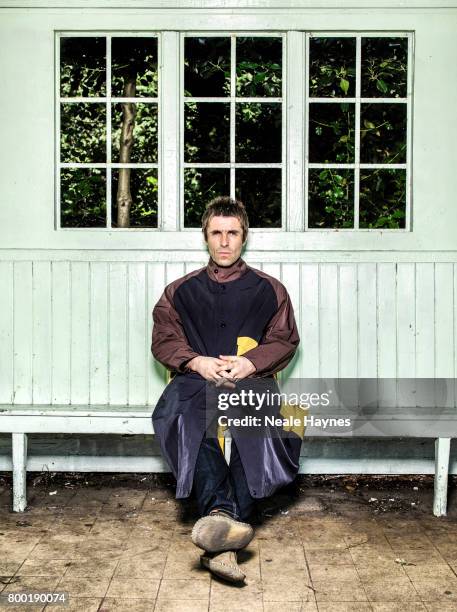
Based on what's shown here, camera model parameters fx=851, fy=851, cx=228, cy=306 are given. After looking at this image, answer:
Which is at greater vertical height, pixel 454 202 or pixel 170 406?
pixel 454 202

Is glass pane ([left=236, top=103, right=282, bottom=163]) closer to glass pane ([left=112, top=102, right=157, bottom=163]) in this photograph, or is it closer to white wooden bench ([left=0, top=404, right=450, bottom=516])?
glass pane ([left=112, top=102, right=157, bottom=163])

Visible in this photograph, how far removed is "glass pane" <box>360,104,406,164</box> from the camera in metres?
4.60

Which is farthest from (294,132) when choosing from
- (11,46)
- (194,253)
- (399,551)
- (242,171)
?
(399,551)

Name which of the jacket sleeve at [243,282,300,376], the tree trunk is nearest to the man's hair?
the jacket sleeve at [243,282,300,376]

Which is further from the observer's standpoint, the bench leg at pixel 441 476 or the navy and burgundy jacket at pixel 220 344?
the bench leg at pixel 441 476

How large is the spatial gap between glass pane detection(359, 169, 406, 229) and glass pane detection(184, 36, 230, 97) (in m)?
0.91

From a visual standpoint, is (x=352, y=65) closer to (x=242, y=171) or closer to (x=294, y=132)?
(x=294, y=132)

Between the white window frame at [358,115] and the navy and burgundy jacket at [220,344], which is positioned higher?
the white window frame at [358,115]

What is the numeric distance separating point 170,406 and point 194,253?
3.83 feet

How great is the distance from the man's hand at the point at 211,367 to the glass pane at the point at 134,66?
5.59 feet

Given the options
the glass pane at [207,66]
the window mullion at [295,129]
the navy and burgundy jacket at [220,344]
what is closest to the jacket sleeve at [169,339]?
the navy and burgundy jacket at [220,344]

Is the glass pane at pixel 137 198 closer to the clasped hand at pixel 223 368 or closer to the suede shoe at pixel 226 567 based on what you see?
the clasped hand at pixel 223 368

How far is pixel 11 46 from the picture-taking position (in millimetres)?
4516

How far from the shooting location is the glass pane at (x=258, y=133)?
4602 millimetres
